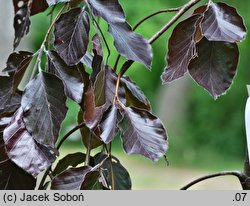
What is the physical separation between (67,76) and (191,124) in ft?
27.8

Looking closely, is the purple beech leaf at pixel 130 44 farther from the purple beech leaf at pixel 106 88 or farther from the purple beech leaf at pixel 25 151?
the purple beech leaf at pixel 25 151

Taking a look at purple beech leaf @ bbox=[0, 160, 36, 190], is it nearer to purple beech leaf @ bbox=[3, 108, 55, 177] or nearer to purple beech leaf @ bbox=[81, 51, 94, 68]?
purple beech leaf @ bbox=[3, 108, 55, 177]

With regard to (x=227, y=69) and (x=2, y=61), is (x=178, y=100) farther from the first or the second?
(x=227, y=69)

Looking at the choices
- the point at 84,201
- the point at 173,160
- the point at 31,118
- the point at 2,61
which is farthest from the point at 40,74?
the point at 173,160

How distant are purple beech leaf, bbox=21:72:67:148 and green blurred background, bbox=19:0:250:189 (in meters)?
6.81

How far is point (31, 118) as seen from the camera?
29.0 inches

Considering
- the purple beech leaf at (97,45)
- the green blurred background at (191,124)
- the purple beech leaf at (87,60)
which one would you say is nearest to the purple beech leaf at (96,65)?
the purple beech leaf at (97,45)

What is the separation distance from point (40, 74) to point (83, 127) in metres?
0.19

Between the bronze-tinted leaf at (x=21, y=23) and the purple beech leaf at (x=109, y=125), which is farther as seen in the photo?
the bronze-tinted leaf at (x=21, y=23)

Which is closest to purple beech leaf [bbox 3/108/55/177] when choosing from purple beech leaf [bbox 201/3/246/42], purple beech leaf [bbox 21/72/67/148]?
purple beech leaf [bbox 21/72/67/148]

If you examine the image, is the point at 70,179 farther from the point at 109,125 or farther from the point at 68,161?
Result: the point at 68,161

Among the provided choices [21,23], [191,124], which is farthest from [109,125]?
[191,124]

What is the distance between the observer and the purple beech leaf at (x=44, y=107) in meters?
0.73

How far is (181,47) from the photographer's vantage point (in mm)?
757
